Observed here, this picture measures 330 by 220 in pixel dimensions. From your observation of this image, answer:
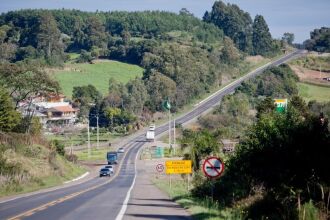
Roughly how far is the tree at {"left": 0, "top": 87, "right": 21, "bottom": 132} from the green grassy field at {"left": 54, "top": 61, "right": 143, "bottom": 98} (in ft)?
258

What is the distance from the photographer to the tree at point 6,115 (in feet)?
188

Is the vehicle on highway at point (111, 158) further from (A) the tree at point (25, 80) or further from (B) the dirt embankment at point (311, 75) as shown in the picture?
(B) the dirt embankment at point (311, 75)

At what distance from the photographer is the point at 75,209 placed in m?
21.9

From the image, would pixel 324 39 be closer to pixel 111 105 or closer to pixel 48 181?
pixel 111 105

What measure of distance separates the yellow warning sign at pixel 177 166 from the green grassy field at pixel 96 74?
107 meters

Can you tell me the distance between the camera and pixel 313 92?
127375mm

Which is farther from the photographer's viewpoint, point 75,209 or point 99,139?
point 99,139

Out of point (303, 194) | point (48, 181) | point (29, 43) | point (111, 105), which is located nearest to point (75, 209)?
point (303, 194)

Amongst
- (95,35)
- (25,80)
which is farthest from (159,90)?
(25,80)

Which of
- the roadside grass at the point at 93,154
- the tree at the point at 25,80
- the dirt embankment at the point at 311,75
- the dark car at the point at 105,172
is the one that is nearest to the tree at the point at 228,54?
the dirt embankment at the point at 311,75

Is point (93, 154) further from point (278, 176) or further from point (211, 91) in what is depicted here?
point (278, 176)

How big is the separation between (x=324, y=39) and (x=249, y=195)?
179868 millimetres

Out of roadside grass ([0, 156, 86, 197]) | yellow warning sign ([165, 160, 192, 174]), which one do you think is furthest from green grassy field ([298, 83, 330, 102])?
yellow warning sign ([165, 160, 192, 174])

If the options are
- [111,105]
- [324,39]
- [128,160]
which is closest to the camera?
[128,160]
